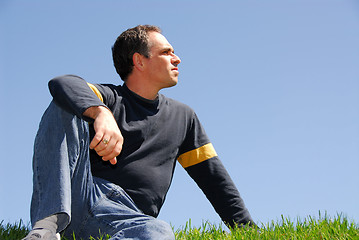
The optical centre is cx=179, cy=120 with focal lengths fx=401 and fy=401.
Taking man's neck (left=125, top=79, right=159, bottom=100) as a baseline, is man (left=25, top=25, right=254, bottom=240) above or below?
below

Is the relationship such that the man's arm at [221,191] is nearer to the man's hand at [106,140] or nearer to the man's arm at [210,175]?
the man's arm at [210,175]

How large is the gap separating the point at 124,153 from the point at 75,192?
2.00ft

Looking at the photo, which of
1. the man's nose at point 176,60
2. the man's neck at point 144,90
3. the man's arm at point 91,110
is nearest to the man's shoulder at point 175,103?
the man's neck at point 144,90

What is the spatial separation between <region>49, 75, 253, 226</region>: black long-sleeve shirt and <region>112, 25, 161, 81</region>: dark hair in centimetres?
39

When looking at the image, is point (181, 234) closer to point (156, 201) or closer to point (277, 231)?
point (156, 201)

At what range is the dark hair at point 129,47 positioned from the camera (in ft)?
12.5

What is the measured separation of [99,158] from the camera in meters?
2.95

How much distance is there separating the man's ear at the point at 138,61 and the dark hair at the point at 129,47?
0.13 feet

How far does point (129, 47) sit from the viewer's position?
3902 millimetres

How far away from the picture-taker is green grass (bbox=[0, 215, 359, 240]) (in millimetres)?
2793

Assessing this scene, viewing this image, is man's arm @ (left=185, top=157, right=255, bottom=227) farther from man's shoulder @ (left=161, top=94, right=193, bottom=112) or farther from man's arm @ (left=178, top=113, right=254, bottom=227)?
man's shoulder @ (left=161, top=94, right=193, bottom=112)

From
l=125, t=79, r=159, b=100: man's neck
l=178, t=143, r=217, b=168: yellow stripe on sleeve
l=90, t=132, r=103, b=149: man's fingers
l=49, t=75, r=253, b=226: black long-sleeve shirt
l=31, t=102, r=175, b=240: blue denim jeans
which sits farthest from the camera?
l=178, t=143, r=217, b=168: yellow stripe on sleeve

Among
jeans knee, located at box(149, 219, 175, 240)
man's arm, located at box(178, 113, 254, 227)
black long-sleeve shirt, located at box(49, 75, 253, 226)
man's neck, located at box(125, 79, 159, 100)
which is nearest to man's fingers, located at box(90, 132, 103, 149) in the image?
black long-sleeve shirt, located at box(49, 75, 253, 226)

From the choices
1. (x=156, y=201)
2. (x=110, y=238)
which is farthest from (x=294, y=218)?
(x=110, y=238)
